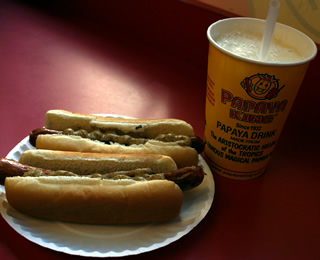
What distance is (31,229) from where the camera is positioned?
1.20m

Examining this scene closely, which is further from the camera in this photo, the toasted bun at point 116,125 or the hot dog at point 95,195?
the toasted bun at point 116,125

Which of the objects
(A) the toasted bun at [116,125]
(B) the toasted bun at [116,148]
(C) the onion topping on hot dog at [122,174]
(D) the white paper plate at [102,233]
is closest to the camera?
(D) the white paper plate at [102,233]

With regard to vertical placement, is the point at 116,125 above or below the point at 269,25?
below

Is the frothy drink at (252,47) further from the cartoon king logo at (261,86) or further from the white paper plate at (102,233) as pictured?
the white paper plate at (102,233)

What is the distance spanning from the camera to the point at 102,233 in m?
1.23

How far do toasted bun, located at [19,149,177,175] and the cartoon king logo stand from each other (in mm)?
401

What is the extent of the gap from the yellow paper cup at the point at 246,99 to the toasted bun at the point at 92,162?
0.24 m

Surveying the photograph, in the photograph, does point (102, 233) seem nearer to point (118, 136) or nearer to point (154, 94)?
point (118, 136)

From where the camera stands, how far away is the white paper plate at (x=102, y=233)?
A: 114 cm

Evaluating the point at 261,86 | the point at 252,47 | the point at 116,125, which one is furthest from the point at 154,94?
the point at 261,86

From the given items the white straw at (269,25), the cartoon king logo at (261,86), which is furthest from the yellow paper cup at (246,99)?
the white straw at (269,25)

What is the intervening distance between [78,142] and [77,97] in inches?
27.4

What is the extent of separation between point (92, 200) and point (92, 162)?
0.17 metres

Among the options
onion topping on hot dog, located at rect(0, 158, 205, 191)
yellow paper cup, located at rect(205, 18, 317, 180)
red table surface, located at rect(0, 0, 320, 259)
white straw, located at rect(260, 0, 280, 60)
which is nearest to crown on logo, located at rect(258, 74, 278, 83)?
yellow paper cup, located at rect(205, 18, 317, 180)
